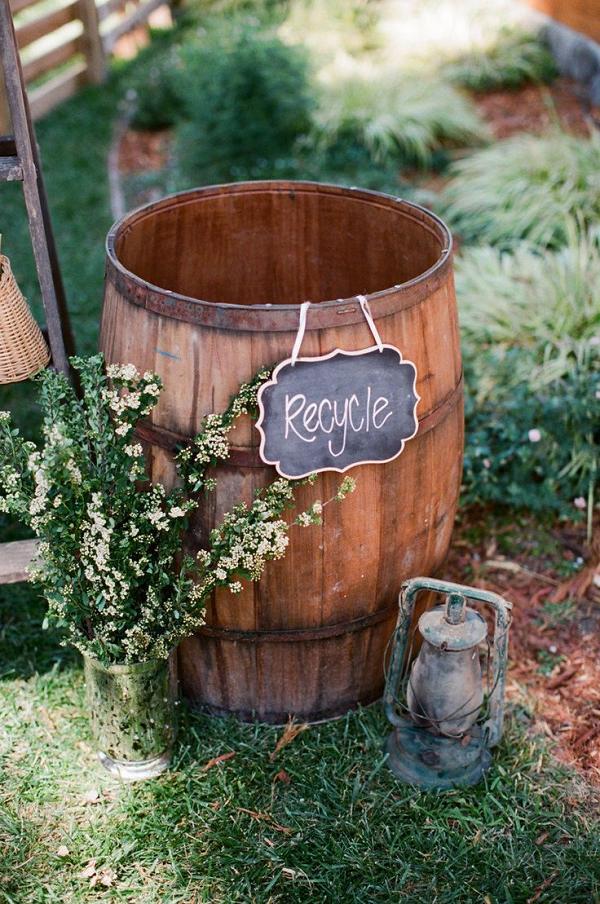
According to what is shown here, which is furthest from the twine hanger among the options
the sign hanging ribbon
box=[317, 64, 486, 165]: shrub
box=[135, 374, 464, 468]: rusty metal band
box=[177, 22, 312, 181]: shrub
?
box=[317, 64, 486, 165]: shrub

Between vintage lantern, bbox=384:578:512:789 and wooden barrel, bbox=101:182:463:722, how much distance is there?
0.41 feet

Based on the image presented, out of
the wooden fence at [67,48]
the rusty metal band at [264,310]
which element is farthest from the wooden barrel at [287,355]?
the wooden fence at [67,48]

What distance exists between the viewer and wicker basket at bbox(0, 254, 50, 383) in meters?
2.25

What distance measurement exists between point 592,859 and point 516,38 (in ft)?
24.3

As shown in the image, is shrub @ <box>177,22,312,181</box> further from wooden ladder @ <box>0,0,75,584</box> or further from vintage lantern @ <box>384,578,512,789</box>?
vintage lantern @ <box>384,578,512,789</box>

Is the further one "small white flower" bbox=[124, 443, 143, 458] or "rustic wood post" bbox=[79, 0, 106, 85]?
"rustic wood post" bbox=[79, 0, 106, 85]

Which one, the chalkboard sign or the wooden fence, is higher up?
the chalkboard sign

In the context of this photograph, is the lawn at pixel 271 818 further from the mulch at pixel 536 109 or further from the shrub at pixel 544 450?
the mulch at pixel 536 109

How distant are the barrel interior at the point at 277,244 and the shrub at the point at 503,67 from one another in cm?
538

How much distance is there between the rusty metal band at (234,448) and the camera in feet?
6.87

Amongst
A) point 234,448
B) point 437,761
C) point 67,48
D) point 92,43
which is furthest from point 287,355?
point 92,43

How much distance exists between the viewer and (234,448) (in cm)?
209

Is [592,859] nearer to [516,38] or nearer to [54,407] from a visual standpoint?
[54,407]

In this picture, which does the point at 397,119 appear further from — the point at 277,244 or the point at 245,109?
the point at 277,244
